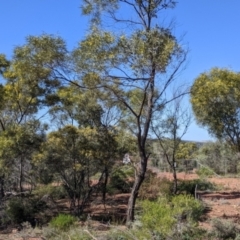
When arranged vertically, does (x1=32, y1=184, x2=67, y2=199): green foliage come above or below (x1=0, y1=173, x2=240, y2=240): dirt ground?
above

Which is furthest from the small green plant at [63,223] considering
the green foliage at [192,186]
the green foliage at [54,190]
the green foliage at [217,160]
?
the green foliage at [217,160]

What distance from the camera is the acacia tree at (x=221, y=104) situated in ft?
54.5

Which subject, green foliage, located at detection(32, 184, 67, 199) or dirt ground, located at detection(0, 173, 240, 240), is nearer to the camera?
dirt ground, located at detection(0, 173, 240, 240)

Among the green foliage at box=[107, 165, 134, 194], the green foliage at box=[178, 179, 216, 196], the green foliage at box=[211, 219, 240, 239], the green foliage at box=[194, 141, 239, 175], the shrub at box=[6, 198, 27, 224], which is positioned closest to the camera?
the green foliage at box=[211, 219, 240, 239]

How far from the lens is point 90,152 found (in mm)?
14203

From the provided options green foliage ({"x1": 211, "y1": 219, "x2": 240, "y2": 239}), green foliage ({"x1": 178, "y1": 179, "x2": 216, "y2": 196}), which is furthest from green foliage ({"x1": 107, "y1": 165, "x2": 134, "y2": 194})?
green foliage ({"x1": 211, "y1": 219, "x2": 240, "y2": 239})

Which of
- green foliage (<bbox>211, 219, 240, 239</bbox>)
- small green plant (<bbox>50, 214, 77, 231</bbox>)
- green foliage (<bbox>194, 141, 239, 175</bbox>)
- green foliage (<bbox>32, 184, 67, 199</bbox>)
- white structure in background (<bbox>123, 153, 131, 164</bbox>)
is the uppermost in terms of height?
green foliage (<bbox>194, 141, 239, 175</bbox>)

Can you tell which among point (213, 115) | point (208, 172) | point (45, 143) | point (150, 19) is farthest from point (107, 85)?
point (208, 172)

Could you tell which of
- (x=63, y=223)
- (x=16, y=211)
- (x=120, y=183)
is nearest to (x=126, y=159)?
(x=16, y=211)

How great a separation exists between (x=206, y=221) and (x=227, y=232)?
2.71 m

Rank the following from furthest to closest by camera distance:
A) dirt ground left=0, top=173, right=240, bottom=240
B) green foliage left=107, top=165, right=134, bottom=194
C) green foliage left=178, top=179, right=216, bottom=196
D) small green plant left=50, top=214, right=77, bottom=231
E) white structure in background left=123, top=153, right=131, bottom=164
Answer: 1. green foliage left=107, top=165, right=134, bottom=194
2. green foliage left=178, top=179, right=216, bottom=196
3. white structure in background left=123, top=153, right=131, bottom=164
4. dirt ground left=0, top=173, right=240, bottom=240
5. small green plant left=50, top=214, right=77, bottom=231

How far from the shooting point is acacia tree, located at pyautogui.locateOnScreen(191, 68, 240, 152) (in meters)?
16.6

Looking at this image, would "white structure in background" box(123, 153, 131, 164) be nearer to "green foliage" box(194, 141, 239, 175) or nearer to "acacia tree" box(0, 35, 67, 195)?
"acacia tree" box(0, 35, 67, 195)

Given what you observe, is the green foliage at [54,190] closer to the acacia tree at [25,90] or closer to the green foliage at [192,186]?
the acacia tree at [25,90]
